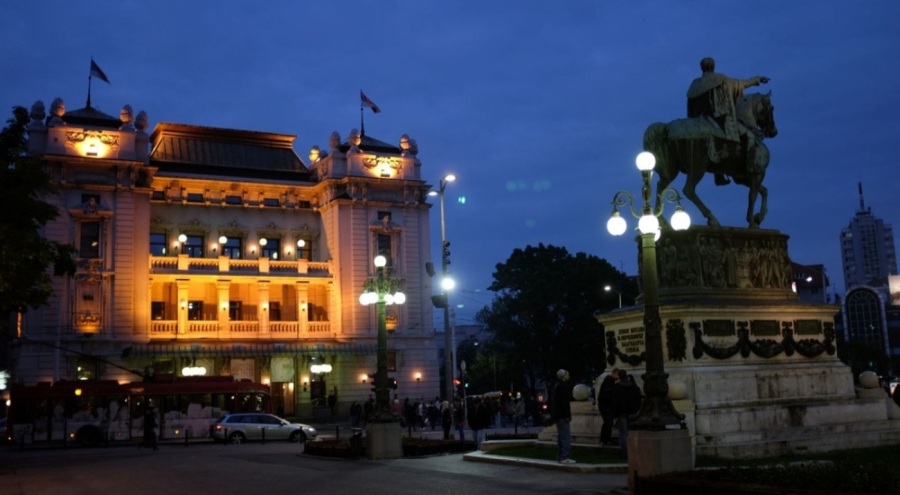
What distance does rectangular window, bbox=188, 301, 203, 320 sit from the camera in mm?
57688

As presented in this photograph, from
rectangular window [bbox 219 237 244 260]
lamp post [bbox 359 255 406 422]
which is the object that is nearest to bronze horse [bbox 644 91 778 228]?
lamp post [bbox 359 255 406 422]

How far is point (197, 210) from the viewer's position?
59.0 metres

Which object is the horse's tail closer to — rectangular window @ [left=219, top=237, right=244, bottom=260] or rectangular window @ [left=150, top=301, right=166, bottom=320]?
rectangular window @ [left=150, top=301, right=166, bottom=320]

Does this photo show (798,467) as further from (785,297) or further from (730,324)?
(785,297)

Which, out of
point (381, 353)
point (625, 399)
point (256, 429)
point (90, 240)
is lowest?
point (256, 429)

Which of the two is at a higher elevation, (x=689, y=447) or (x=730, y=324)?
(x=730, y=324)

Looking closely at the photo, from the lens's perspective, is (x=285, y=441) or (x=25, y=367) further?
(x=25, y=367)

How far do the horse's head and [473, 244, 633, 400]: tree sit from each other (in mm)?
40134

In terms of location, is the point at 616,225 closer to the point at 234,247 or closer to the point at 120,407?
the point at 120,407

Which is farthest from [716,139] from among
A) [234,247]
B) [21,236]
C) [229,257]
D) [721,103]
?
[234,247]

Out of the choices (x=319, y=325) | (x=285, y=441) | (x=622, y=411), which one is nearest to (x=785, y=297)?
(x=622, y=411)

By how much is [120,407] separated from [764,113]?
3327cm

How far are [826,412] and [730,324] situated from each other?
2733mm

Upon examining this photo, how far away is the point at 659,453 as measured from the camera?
13.7 meters
